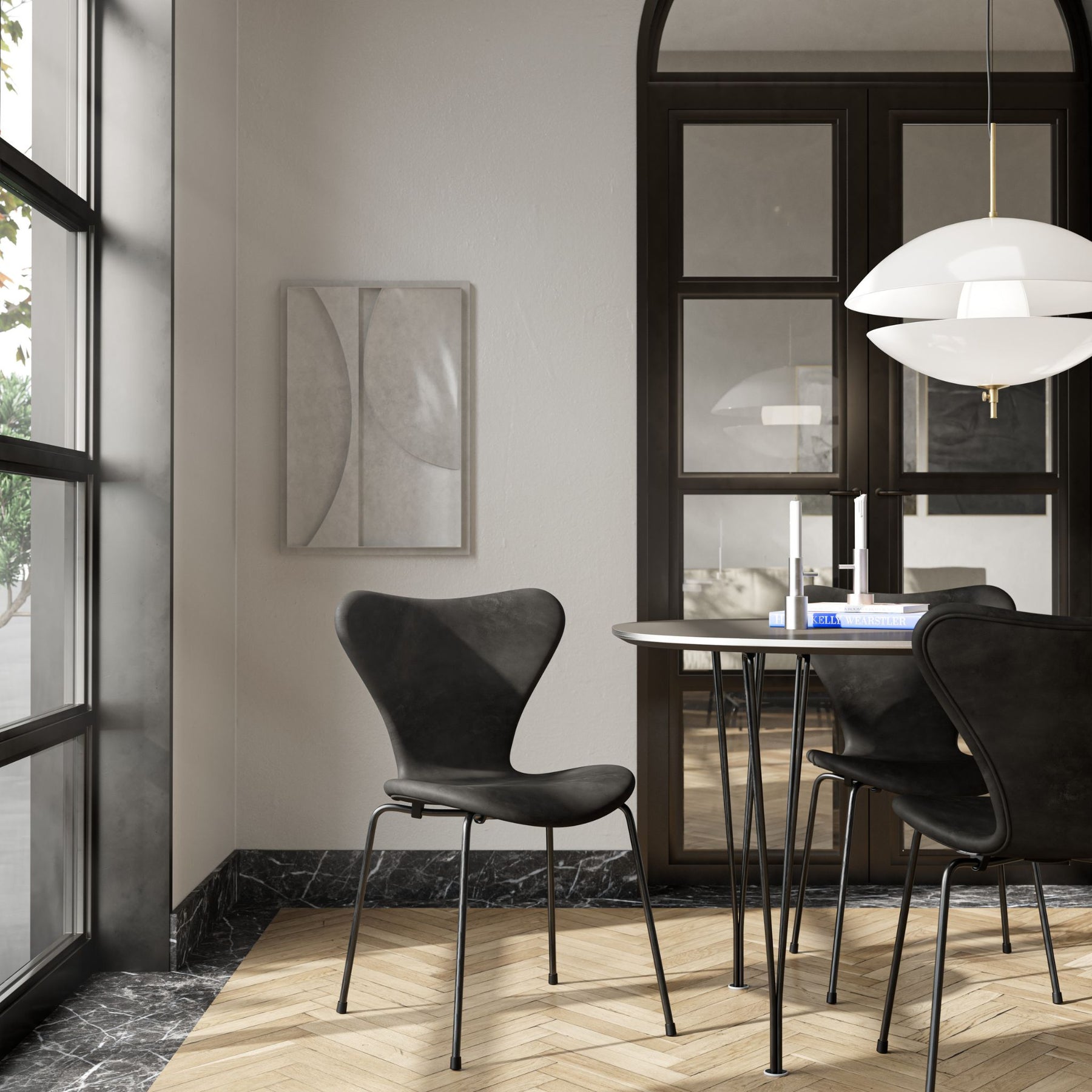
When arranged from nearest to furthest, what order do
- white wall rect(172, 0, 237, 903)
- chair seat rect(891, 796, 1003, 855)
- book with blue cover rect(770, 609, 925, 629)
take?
chair seat rect(891, 796, 1003, 855) → book with blue cover rect(770, 609, 925, 629) → white wall rect(172, 0, 237, 903)

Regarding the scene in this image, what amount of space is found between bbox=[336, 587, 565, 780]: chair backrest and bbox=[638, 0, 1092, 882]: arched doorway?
0.74 meters

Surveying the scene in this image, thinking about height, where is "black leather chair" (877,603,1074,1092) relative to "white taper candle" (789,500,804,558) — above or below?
below

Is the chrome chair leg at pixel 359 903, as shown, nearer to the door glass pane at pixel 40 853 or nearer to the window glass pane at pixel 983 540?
the door glass pane at pixel 40 853

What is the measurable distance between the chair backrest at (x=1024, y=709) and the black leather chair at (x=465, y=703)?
781mm

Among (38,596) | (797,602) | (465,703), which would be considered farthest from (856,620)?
(38,596)

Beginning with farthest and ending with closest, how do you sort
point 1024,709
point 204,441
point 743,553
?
point 743,553 → point 204,441 → point 1024,709

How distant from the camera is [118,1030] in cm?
226

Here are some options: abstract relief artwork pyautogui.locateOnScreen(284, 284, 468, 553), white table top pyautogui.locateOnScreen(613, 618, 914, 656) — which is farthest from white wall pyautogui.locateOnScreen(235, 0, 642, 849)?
white table top pyautogui.locateOnScreen(613, 618, 914, 656)

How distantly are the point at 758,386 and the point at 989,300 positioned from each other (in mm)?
1197

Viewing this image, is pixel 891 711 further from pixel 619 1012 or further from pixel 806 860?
pixel 619 1012

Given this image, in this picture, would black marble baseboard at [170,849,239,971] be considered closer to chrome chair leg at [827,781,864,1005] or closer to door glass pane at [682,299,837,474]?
chrome chair leg at [827,781,864,1005]

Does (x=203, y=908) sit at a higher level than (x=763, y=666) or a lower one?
lower

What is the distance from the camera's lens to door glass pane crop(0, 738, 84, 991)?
2.21m

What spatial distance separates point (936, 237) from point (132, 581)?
1975 mm
